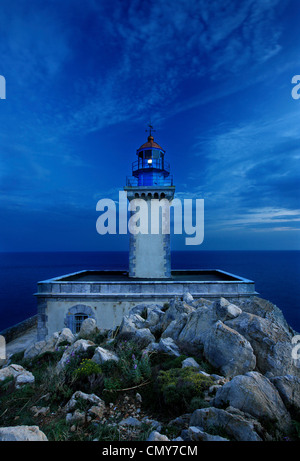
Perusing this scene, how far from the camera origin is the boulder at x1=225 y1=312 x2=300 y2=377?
15.3 feet

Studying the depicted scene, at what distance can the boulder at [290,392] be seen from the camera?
12.0 ft

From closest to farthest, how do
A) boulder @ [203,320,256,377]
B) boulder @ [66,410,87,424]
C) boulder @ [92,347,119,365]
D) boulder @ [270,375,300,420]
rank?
1. boulder @ [270,375,300,420]
2. boulder @ [66,410,87,424]
3. boulder @ [203,320,256,377]
4. boulder @ [92,347,119,365]

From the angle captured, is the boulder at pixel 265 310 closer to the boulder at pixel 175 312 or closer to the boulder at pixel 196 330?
the boulder at pixel 196 330

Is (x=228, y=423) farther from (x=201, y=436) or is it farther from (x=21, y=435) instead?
(x=21, y=435)

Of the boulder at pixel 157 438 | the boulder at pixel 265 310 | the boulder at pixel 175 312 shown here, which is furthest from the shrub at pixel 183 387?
the boulder at pixel 175 312

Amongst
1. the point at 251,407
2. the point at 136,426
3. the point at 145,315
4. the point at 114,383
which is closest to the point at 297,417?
the point at 251,407

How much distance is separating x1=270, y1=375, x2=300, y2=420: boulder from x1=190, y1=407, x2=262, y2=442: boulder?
Answer: 2.83 ft

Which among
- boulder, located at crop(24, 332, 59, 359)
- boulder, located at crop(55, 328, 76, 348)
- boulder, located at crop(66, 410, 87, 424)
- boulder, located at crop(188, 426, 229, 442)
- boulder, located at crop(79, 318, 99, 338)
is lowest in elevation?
boulder, located at crop(24, 332, 59, 359)

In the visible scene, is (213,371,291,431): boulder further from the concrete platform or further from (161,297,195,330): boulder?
the concrete platform

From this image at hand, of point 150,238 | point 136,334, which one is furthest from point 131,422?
point 150,238

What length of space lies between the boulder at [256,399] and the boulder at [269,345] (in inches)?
35.4

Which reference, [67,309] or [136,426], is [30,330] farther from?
[136,426]

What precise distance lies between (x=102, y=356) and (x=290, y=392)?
3.58 metres

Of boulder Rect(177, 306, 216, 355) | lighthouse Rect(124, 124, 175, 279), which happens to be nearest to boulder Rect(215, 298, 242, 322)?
boulder Rect(177, 306, 216, 355)
